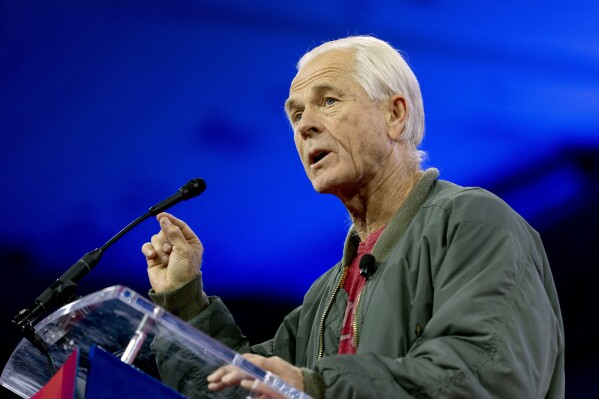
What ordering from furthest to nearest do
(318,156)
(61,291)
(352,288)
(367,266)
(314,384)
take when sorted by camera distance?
(318,156) < (352,288) < (367,266) < (61,291) < (314,384)

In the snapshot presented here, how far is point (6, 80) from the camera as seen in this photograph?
3012mm

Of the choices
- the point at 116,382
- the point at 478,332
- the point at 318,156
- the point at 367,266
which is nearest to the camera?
the point at 116,382

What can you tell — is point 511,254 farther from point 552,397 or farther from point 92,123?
point 92,123

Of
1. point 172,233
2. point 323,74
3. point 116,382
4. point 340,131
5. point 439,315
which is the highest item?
point 323,74

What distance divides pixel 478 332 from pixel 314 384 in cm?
27

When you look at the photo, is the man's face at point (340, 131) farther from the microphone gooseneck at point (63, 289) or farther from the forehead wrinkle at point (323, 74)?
the microphone gooseneck at point (63, 289)

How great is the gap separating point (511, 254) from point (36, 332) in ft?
2.42

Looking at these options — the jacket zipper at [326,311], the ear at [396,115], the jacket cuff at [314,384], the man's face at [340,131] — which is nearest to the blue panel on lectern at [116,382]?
the jacket cuff at [314,384]

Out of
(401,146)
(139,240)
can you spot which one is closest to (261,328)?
(139,240)

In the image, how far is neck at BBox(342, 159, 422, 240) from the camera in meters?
1.89

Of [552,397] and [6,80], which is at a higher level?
[6,80]

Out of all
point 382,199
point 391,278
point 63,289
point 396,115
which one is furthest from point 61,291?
point 396,115

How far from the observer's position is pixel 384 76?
1.93m

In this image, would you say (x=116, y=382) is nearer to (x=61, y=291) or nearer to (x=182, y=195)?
(x=61, y=291)
